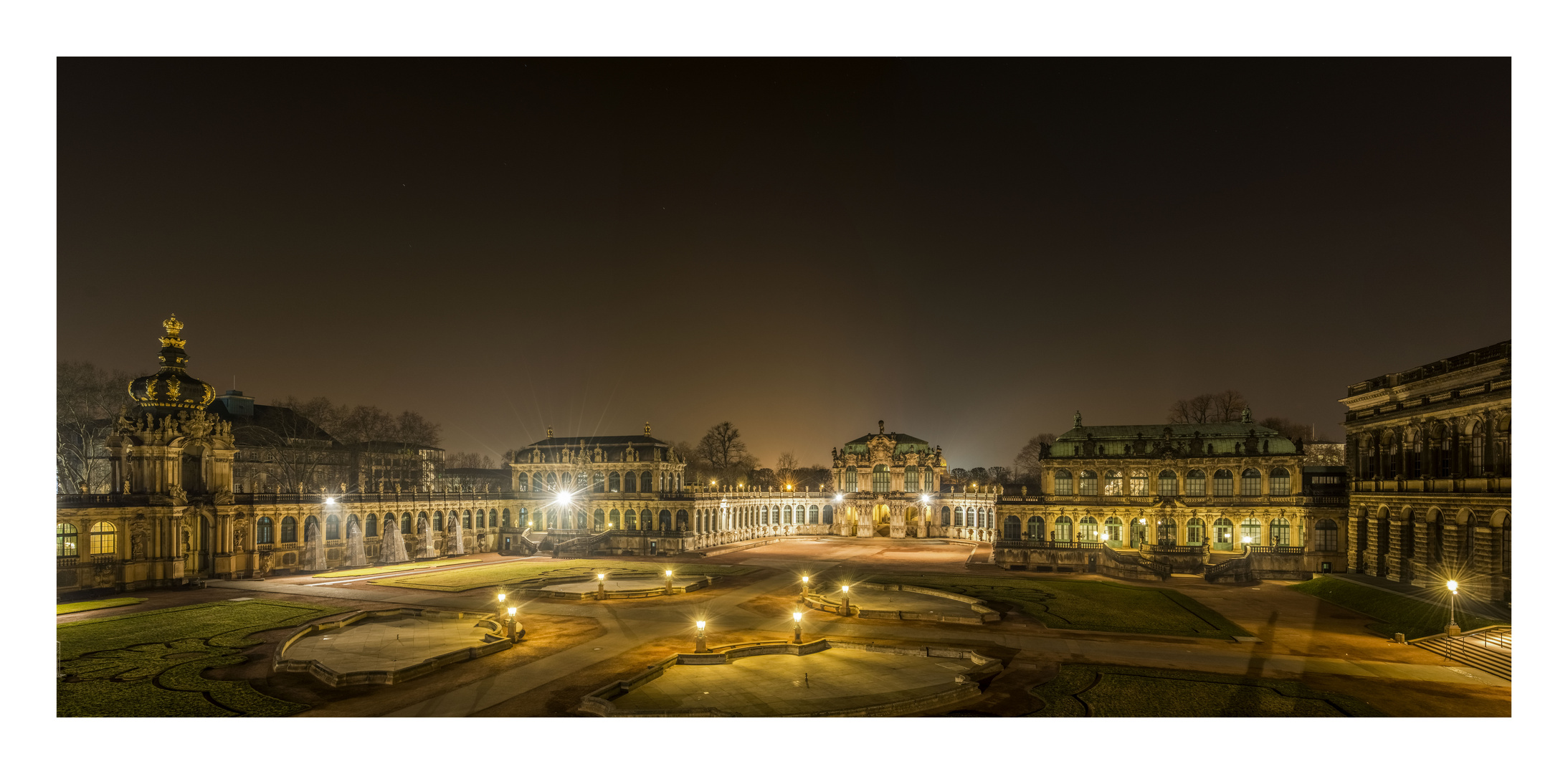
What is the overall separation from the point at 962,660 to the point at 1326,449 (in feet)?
341

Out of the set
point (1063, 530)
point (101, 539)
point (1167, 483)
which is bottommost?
point (1063, 530)

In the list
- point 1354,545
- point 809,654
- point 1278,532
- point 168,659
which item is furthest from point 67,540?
point 1278,532

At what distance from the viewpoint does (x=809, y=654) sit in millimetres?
31828

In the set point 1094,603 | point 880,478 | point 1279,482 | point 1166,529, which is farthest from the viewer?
point 880,478

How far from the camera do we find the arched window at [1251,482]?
70312 millimetres

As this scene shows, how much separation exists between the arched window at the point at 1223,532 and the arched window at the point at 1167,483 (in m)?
4.38

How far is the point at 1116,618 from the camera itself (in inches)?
1583

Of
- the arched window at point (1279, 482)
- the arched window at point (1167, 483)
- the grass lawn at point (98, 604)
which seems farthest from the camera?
the arched window at point (1167, 483)

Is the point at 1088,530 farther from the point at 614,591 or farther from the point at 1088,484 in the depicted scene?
the point at 614,591

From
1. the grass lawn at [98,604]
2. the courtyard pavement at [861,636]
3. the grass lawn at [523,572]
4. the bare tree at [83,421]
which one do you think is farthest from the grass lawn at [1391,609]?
the bare tree at [83,421]

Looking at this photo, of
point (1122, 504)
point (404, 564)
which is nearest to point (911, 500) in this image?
point (1122, 504)

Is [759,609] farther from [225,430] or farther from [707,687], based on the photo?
[225,430]

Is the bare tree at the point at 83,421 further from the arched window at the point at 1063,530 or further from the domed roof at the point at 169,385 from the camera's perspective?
the arched window at the point at 1063,530

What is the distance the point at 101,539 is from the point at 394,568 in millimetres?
18832
